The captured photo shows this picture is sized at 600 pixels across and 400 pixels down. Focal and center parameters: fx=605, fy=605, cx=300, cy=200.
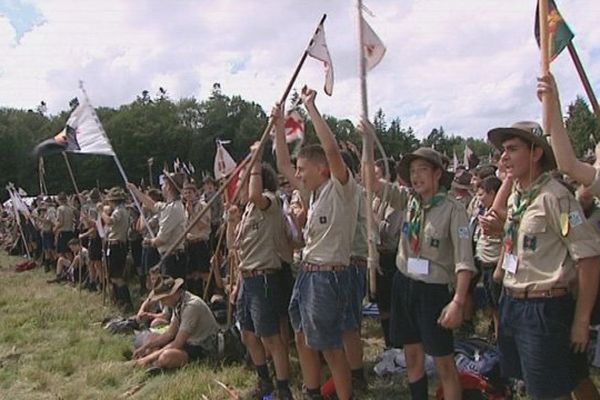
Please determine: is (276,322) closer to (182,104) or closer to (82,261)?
(82,261)

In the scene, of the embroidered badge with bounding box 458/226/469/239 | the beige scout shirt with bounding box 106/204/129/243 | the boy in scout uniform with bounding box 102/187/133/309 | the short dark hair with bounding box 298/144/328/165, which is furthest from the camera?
the beige scout shirt with bounding box 106/204/129/243

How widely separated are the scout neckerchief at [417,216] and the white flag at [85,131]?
5999mm

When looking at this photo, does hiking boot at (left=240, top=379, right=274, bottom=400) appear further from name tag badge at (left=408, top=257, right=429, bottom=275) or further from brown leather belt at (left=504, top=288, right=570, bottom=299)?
brown leather belt at (left=504, top=288, right=570, bottom=299)

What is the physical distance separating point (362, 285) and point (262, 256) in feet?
3.15

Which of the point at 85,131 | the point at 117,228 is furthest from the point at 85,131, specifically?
the point at 117,228

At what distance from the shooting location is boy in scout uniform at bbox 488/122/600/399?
3020 millimetres

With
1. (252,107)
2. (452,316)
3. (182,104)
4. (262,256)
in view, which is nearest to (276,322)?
(262,256)

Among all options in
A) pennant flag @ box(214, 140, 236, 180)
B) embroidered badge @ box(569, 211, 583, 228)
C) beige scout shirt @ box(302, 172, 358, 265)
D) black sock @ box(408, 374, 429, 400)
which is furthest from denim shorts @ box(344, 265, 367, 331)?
pennant flag @ box(214, 140, 236, 180)

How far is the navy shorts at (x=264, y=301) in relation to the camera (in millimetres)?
4883

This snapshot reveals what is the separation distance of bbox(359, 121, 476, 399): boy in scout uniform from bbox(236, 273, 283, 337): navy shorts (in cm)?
118

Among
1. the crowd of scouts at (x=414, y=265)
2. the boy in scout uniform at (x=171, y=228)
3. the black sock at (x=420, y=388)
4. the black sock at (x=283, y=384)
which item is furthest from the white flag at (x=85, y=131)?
the black sock at (x=420, y=388)

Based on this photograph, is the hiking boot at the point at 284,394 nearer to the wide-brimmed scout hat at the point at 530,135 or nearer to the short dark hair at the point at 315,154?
the short dark hair at the point at 315,154

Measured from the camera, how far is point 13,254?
19500 millimetres

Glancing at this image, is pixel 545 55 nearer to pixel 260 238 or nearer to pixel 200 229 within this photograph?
pixel 260 238
